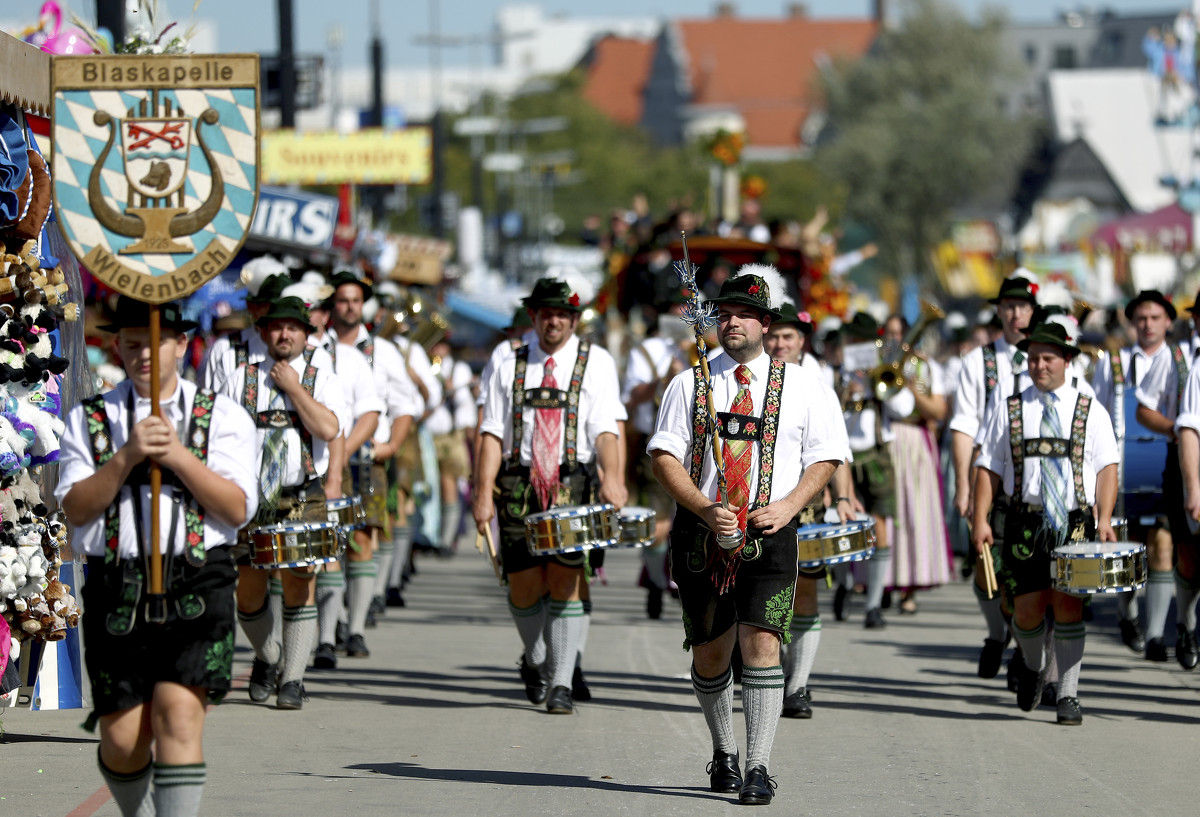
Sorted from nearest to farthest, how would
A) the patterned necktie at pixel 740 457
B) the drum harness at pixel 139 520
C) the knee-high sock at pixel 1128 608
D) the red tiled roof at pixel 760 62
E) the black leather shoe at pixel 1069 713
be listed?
1. the drum harness at pixel 139 520
2. the patterned necktie at pixel 740 457
3. the black leather shoe at pixel 1069 713
4. the knee-high sock at pixel 1128 608
5. the red tiled roof at pixel 760 62

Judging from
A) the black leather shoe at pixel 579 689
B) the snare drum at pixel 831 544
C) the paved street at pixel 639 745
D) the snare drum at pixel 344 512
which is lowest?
the paved street at pixel 639 745

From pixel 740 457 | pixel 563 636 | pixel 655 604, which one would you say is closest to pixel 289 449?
pixel 563 636

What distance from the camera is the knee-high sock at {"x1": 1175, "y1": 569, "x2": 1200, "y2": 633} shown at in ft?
36.6

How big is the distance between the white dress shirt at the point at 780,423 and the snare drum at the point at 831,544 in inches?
51.5

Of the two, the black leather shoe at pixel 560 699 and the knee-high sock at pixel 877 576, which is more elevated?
the knee-high sock at pixel 877 576

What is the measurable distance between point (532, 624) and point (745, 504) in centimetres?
285

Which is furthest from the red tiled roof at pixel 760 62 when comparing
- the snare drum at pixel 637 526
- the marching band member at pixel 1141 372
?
the snare drum at pixel 637 526

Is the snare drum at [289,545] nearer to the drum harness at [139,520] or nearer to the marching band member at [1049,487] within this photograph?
the drum harness at [139,520]

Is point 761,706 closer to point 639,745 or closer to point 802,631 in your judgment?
point 639,745

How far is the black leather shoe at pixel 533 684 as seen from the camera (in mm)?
10469

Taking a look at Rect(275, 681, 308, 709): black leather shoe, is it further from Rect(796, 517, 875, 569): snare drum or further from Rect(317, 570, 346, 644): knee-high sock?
Rect(796, 517, 875, 569): snare drum

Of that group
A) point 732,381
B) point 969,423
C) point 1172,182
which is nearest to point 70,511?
point 732,381

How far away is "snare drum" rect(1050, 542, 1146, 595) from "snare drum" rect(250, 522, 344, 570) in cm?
337

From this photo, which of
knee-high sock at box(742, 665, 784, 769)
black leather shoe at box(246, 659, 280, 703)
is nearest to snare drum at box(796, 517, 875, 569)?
knee-high sock at box(742, 665, 784, 769)
